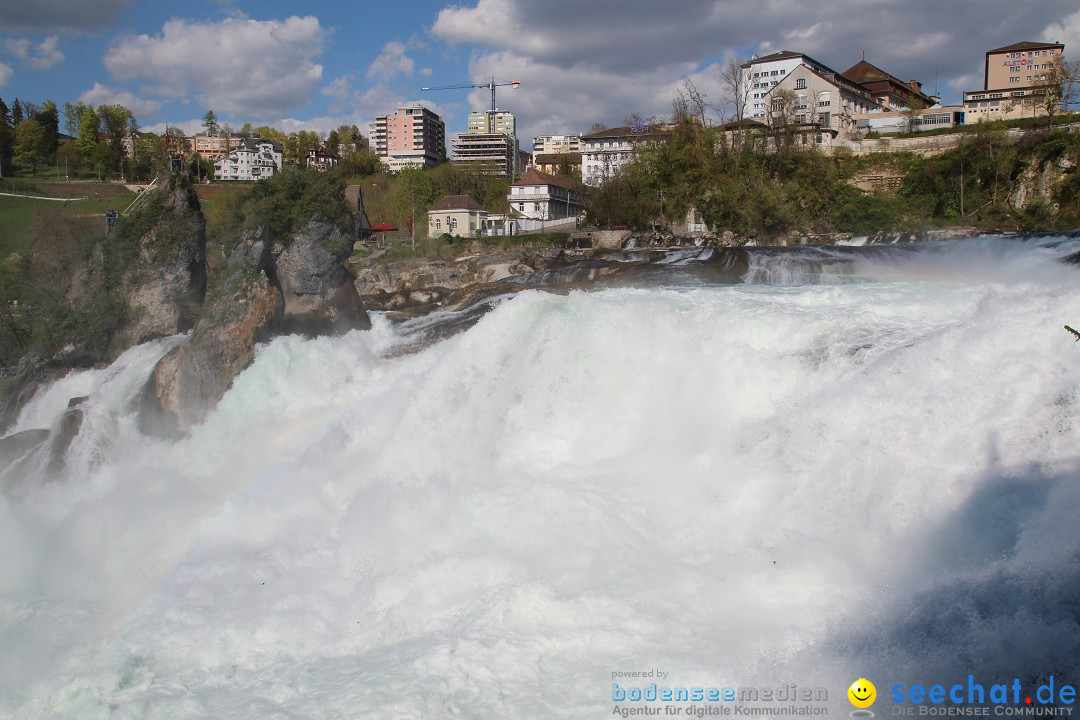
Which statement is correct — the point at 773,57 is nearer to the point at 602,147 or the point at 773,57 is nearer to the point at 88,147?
the point at 602,147

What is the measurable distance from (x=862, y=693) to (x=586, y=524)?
3625mm

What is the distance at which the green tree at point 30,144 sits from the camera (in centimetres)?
5922

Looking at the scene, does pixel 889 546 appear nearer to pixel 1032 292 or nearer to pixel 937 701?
pixel 937 701

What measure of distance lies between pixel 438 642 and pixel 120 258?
12.5 meters

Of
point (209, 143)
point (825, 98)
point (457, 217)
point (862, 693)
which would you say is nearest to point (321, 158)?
point (209, 143)

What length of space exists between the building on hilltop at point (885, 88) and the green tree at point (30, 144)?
62103 millimetres

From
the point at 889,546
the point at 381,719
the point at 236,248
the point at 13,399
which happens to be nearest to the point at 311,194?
the point at 236,248

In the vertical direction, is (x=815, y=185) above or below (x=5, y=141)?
below

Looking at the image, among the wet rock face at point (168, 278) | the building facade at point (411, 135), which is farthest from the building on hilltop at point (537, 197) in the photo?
the building facade at point (411, 135)

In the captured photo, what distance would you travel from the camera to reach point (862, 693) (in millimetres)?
5512

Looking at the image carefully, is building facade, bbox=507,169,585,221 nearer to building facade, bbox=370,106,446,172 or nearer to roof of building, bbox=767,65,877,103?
roof of building, bbox=767,65,877,103

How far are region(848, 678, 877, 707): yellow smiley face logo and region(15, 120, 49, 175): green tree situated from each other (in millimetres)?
70576

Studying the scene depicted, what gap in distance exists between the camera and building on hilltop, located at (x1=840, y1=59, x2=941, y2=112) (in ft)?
187

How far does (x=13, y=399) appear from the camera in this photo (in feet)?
49.2
